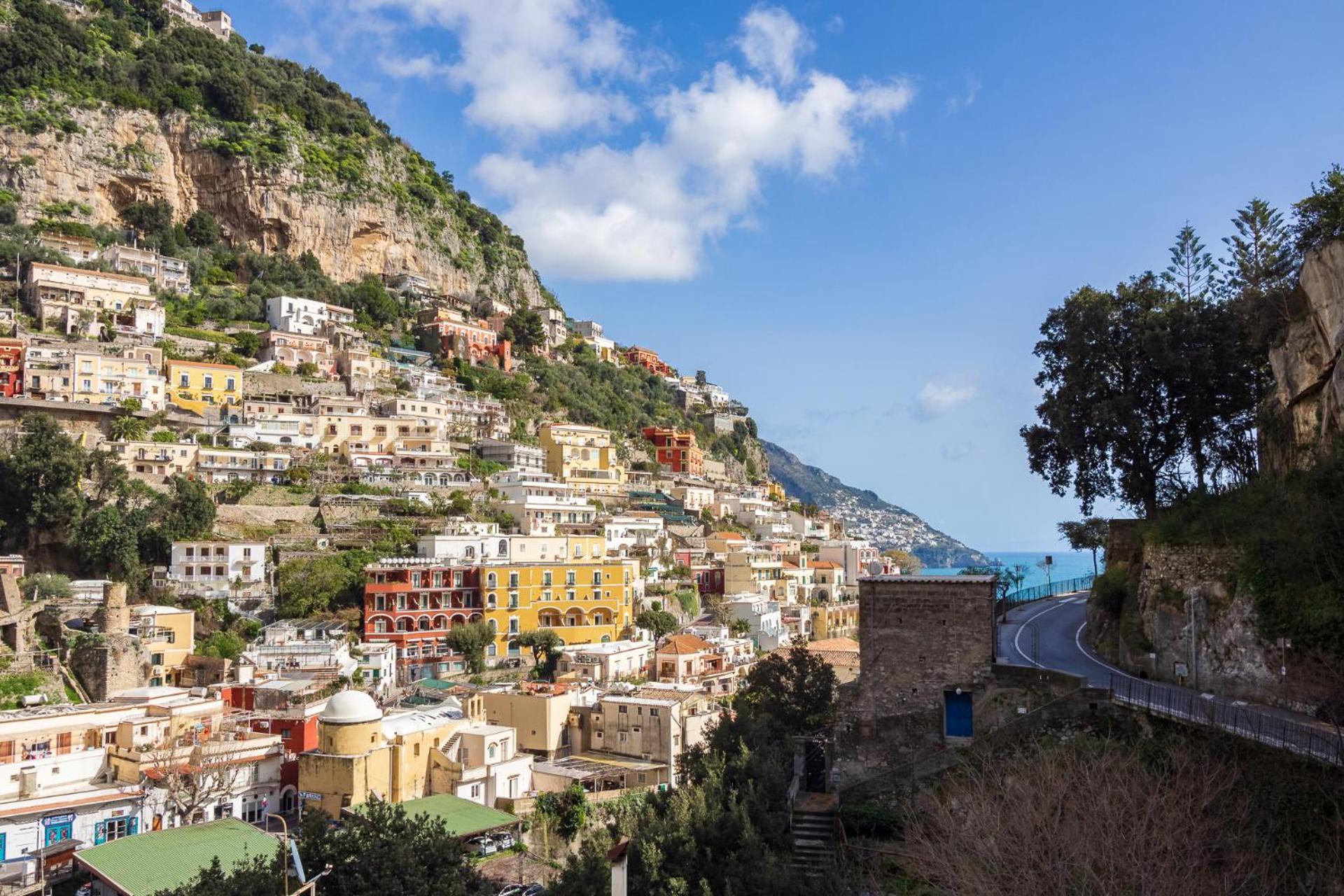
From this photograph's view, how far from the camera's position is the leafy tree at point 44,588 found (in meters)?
37.0

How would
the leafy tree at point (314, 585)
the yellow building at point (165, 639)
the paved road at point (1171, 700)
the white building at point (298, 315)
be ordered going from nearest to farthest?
the paved road at point (1171, 700)
the yellow building at point (165, 639)
the leafy tree at point (314, 585)
the white building at point (298, 315)

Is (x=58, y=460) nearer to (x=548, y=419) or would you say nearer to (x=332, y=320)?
(x=332, y=320)

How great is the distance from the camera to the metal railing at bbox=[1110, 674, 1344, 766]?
42.2ft

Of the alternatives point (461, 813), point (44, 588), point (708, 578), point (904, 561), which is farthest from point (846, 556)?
point (461, 813)

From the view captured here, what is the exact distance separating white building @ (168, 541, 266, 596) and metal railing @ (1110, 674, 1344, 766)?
3578 centimetres

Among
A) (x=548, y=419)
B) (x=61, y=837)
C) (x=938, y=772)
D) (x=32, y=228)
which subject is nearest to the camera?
(x=938, y=772)

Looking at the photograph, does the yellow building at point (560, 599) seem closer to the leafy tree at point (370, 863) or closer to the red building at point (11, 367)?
the leafy tree at point (370, 863)

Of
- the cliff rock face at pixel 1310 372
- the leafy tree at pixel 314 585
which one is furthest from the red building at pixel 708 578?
the cliff rock face at pixel 1310 372

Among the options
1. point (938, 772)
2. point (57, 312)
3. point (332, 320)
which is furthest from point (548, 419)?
point (938, 772)

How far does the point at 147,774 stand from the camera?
2491cm

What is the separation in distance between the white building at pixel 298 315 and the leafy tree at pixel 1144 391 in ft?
182

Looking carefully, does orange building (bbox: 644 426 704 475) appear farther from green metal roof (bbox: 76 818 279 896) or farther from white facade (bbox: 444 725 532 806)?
green metal roof (bbox: 76 818 279 896)

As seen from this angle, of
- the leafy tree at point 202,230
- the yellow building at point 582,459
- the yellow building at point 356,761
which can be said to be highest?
the leafy tree at point 202,230

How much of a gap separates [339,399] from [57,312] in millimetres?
16939
